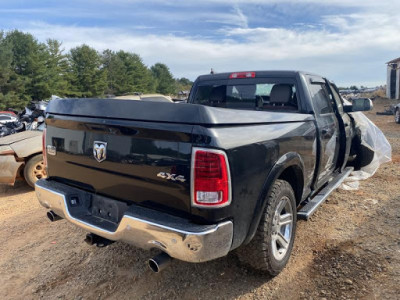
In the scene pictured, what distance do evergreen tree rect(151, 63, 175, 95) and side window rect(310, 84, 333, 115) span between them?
299ft

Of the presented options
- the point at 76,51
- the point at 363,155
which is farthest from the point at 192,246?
the point at 76,51

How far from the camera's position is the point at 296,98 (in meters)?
3.85

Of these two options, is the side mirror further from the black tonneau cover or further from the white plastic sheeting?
the black tonneau cover

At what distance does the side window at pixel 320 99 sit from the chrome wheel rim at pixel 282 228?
141 centimetres

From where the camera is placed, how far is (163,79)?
100375 mm

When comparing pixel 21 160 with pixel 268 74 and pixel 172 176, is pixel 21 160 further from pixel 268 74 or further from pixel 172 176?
pixel 172 176

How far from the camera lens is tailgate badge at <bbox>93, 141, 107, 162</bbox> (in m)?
2.53

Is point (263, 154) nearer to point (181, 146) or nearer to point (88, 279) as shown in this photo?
point (181, 146)

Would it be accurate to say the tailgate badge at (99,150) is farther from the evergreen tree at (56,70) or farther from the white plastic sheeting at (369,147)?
the evergreen tree at (56,70)

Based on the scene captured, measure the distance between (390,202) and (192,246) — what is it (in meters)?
3.94

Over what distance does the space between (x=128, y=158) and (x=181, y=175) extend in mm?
A: 485

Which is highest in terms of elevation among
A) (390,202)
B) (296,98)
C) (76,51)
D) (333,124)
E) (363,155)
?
(76,51)

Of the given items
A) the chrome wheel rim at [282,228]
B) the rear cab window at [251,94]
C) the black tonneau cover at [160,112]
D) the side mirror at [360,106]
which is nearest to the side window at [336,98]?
the side mirror at [360,106]

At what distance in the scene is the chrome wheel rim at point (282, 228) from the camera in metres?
2.82
